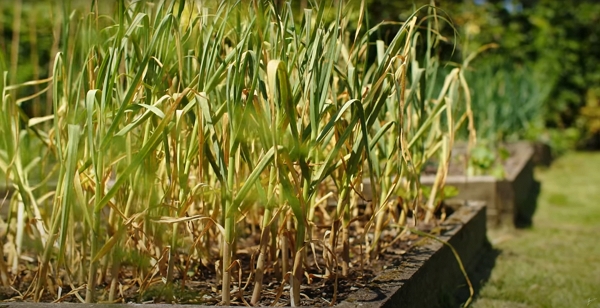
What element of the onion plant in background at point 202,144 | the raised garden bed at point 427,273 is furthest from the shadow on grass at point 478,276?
the onion plant in background at point 202,144

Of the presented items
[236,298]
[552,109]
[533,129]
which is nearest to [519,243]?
[236,298]

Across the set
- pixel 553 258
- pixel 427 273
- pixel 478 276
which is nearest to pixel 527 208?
pixel 553 258

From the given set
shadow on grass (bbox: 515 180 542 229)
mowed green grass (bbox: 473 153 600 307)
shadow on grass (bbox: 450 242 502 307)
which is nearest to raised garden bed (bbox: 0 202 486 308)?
shadow on grass (bbox: 450 242 502 307)

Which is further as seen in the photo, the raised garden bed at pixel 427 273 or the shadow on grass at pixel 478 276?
the shadow on grass at pixel 478 276

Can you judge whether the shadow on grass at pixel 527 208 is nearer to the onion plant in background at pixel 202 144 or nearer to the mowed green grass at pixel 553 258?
the mowed green grass at pixel 553 258

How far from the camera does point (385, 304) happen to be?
1.64 meters

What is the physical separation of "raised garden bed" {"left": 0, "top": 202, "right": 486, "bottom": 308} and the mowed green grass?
149 millimetres

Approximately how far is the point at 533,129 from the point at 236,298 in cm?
558

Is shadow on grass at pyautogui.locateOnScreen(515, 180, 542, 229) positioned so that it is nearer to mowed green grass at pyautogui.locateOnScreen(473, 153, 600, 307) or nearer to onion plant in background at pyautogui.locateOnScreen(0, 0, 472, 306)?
mowed green grass at pyautogui.locateOnScreen(473, 153, 600, 307)

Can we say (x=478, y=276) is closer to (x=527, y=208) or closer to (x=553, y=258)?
(x=553, y=258)

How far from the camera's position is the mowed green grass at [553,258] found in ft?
8.23

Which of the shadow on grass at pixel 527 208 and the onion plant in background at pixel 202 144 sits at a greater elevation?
the onion plant in background at pixel 202 144

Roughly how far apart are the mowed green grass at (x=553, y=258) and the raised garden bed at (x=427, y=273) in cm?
15

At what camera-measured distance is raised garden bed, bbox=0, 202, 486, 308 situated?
66.5 inches
